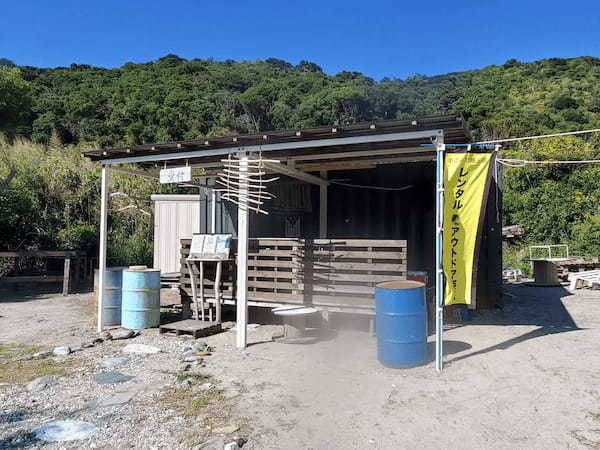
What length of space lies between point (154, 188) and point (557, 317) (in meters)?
14.6

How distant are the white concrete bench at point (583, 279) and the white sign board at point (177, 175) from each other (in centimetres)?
1073

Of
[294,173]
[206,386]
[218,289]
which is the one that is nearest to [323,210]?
[294,173]

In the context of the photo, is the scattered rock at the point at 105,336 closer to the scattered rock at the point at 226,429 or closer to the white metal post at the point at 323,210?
the scattered rock at the point at 226,429

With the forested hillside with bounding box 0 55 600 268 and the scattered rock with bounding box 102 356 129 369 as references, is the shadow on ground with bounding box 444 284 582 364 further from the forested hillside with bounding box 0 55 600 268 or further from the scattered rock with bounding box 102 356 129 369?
the forested hillside with bounding box 0 55 600 268

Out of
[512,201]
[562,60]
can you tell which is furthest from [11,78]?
[562,60]

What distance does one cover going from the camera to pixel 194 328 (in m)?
7.38

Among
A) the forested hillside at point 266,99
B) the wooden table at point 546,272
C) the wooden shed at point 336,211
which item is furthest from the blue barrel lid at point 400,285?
the forested hillside at point 266,99

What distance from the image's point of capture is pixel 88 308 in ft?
32.8

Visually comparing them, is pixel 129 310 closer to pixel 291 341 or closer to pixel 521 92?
pixel 291 341

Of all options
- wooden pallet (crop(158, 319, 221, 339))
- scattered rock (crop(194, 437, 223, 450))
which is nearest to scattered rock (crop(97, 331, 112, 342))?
wooden pallet (crop(158, 319, 221, 339))

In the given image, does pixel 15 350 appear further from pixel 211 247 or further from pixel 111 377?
pixel 211 247

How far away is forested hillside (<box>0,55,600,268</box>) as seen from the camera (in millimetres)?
15703

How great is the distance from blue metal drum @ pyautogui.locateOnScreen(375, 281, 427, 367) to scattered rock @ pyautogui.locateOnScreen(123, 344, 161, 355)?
3.10 m

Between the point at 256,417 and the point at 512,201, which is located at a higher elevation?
the point at 512,201
